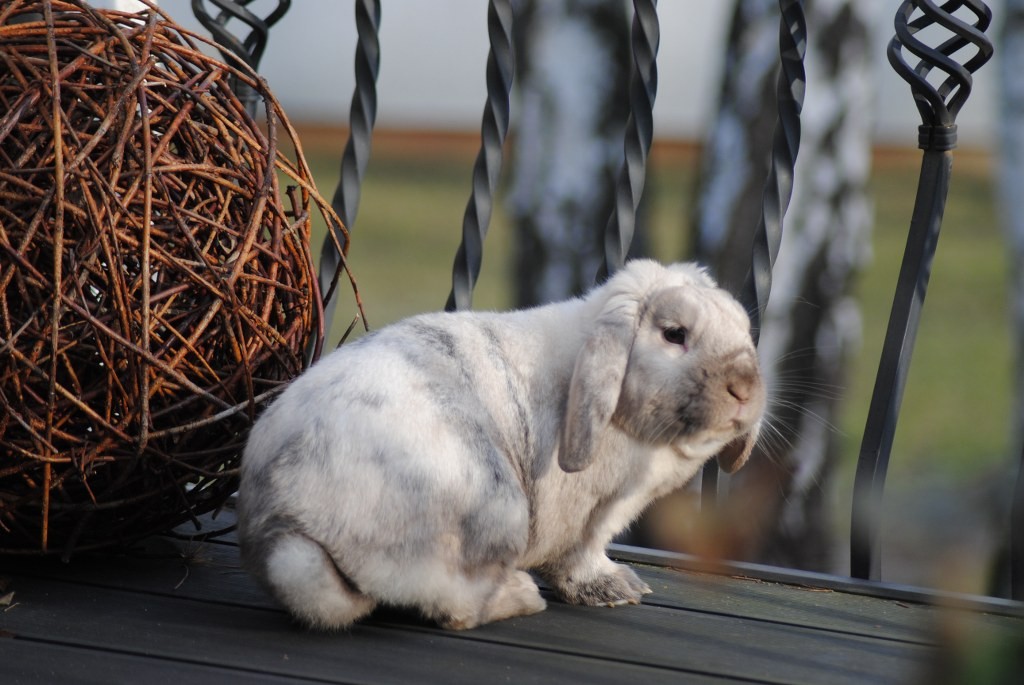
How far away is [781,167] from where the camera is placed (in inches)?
82.8

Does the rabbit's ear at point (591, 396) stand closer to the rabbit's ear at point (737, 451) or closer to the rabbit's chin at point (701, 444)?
the rabbit's chin at point (701, 444)

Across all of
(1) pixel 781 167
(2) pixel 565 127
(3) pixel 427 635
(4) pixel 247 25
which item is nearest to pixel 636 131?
(1) pixel 781 167

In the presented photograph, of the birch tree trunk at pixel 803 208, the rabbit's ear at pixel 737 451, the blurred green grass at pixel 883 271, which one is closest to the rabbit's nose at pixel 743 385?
the rabbit's ear at pixel 737 451

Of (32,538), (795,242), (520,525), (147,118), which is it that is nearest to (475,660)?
(520,525)

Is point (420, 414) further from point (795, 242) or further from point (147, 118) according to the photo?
point (795, 242)

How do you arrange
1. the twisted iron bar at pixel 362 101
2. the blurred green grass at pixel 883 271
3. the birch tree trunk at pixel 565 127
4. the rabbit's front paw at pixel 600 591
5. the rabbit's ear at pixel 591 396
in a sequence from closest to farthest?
1. the rabbit's ear at pixel 591 396
2. the rabbit's front paw at pixel 600 591
3. the twisted iron bar at pixel 362 101
4. the birch tree trunk at pixel 565 127
5. the blurred green grass at pixel 883 271

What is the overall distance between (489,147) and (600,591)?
2.93ft

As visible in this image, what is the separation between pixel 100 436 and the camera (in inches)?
64.3

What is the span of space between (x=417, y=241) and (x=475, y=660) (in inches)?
463

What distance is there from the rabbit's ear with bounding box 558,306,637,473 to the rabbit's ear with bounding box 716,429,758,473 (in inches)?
11.3

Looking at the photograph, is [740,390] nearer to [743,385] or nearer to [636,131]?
[743,385]

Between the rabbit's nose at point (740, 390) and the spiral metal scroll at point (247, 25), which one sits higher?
the spiral metal scroll at point (247, 25)

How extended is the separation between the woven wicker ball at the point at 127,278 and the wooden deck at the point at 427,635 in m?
0.11

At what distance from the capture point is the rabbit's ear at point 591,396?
63.6 inches
